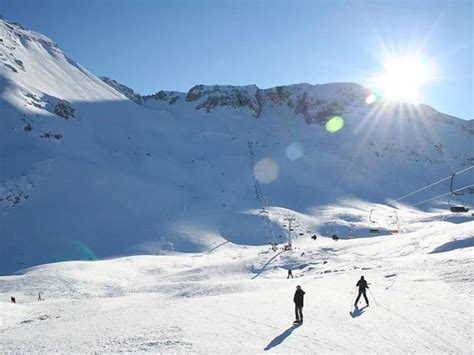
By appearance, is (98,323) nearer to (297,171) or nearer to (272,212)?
(272,212)

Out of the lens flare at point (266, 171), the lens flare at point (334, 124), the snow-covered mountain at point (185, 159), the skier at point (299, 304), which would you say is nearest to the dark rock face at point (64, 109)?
the snow-covered mountain at point (185, 159)

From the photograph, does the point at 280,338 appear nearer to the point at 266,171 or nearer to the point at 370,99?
the point at 266,171

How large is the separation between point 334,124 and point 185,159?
70.2 metres

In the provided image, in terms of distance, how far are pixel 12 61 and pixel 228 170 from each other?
244 ft

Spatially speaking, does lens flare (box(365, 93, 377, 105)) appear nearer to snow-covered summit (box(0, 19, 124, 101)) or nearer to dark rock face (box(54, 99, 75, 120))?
snow-covered summit (box(0, 19, 124, 101))

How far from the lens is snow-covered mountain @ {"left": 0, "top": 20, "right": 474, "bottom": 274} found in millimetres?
75562

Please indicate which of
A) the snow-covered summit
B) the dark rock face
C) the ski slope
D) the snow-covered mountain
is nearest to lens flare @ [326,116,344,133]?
the snow-covered mountain

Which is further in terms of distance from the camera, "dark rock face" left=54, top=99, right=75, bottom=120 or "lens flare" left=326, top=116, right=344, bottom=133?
"lens flare" left=326, top=116, right=344, bottom=133

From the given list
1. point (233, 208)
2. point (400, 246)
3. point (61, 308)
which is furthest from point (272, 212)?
point (61, 308)

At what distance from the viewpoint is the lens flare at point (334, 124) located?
156 meters

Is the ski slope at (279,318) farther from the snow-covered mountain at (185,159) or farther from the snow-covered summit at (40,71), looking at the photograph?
the snow-covered summit at (40,71)

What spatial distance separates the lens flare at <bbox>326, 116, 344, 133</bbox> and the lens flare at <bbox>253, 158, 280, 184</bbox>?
141 ft

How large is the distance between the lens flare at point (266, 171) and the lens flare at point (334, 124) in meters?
43.1

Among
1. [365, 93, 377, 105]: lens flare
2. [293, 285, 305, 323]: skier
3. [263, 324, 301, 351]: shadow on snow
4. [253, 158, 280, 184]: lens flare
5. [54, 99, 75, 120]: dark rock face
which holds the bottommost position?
[263, 324, 301, 351]: shadow on snow
